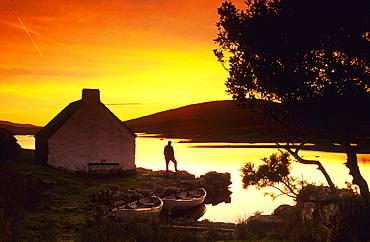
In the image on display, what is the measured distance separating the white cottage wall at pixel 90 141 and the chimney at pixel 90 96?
0.95 ft

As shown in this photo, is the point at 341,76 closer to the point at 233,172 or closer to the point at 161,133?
the point at 233,172

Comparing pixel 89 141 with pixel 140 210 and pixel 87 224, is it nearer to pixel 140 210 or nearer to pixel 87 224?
pixel 140 210

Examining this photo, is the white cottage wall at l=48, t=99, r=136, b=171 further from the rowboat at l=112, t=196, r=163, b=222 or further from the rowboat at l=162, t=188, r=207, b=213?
the rowboat at l=112, t=196, r=163, b=222

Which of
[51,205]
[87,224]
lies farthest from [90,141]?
[87,224]

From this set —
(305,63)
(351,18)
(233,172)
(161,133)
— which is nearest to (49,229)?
(305,63)

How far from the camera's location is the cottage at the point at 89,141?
3198 cm

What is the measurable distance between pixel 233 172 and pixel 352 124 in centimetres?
4520

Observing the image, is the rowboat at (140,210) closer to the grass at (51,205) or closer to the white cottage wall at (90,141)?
the grass at (51,205)

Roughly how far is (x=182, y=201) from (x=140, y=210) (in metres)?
6.79

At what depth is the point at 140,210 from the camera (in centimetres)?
2119

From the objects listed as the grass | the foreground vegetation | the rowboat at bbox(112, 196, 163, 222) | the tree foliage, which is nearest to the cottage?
the grass

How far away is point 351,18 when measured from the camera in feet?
44.0

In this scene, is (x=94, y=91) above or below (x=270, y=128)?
above

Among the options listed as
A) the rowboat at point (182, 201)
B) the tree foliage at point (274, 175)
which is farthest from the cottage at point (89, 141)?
the tree foliage at point (274, 175)
